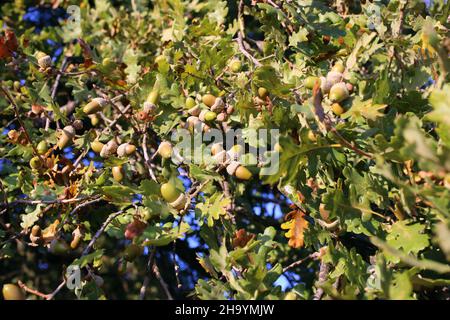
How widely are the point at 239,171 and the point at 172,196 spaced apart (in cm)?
20

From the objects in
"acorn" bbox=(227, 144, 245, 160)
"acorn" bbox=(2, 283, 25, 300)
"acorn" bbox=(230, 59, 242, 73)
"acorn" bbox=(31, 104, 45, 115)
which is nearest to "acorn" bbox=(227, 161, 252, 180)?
"acorn" bbox=(227, 144, 245, 160)

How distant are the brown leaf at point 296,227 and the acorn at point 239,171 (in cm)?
16

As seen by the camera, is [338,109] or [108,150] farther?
[108,150]

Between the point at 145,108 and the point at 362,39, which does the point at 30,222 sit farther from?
the point at 362,39

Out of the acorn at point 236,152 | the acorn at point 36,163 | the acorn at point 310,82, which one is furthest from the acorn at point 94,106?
the acorn at point 310,82

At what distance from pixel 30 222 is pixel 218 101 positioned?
0.64 m

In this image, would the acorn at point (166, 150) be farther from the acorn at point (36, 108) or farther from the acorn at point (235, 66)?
the acorn at point (36, 108)

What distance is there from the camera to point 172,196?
1.32m

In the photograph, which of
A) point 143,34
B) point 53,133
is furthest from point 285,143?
point 143,34

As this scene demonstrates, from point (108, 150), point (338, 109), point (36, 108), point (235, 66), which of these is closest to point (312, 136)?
point (338, 109)

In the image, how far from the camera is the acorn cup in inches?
52.1

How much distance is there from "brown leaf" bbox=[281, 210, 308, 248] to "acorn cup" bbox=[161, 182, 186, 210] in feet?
0.97

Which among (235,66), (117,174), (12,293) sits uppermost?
(235,66)

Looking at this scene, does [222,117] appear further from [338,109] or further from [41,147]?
[41,147]
